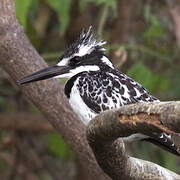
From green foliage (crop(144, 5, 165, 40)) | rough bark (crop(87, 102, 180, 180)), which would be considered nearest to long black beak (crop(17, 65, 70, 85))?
rough bark (crop(87, 102, 180, 180))

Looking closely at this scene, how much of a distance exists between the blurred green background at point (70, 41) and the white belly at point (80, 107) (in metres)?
1.44

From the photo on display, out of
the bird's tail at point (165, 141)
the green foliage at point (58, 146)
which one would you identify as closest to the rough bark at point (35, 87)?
the bird's tail at point (165, 141)

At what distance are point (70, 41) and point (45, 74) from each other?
2.24 metres

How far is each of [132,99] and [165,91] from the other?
1.99 meters

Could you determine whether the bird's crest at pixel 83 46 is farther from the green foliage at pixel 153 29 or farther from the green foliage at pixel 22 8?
the green foliage at pixel 153 29

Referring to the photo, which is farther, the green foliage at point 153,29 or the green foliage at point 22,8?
the green foliage at point 153,29

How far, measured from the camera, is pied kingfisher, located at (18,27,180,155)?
3572 mm

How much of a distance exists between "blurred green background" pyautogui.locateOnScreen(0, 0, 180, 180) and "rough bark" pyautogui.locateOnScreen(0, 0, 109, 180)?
1.24m

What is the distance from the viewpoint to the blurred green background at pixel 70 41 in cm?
552

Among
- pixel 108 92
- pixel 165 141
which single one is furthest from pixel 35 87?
pixel 165 141

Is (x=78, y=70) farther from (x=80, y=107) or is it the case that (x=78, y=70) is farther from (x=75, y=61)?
(x=80, y=107)

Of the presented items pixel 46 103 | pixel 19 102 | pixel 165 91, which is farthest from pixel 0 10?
pixel 19 102

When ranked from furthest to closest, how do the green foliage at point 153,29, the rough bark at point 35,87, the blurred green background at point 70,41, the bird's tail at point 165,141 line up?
the blurred green background at point 70,41 → the green foliage at point 153,29 → the rough bark at point 35,87 → the bird's tail at point 165,141

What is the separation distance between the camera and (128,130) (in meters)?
2.62
